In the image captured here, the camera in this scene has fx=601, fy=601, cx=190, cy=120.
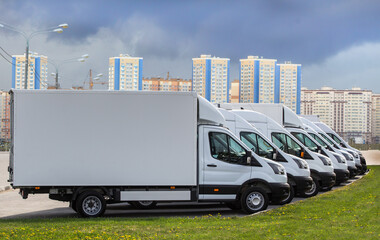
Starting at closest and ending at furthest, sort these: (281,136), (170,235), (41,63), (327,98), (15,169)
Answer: (170,235) → (15,169) → (281,136) → (41,63) → (327,98)

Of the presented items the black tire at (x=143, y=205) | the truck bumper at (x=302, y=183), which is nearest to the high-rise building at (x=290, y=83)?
the truck bumper at (x=302, y=183)

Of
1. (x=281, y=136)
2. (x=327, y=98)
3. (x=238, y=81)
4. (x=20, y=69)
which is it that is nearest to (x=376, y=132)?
(x=327, y=98)

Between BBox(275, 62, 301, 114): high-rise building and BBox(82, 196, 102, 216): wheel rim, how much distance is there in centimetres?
10064

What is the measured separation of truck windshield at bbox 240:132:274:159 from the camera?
1611 cm

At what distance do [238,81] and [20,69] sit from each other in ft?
175

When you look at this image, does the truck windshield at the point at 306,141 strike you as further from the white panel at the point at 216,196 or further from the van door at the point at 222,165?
the white panel at the point at 216,196

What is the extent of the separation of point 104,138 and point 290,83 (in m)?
103

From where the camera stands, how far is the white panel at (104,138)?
12906mm

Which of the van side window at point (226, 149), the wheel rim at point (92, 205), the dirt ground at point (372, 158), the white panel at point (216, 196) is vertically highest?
the van side window at point (226, 149)

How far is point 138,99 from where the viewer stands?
13.2m

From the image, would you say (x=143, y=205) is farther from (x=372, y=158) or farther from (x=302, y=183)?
(x=372, y=158)

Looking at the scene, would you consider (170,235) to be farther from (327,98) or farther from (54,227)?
(327,98)

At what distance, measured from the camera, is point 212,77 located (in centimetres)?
10300

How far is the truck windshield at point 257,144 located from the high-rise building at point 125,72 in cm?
6830
